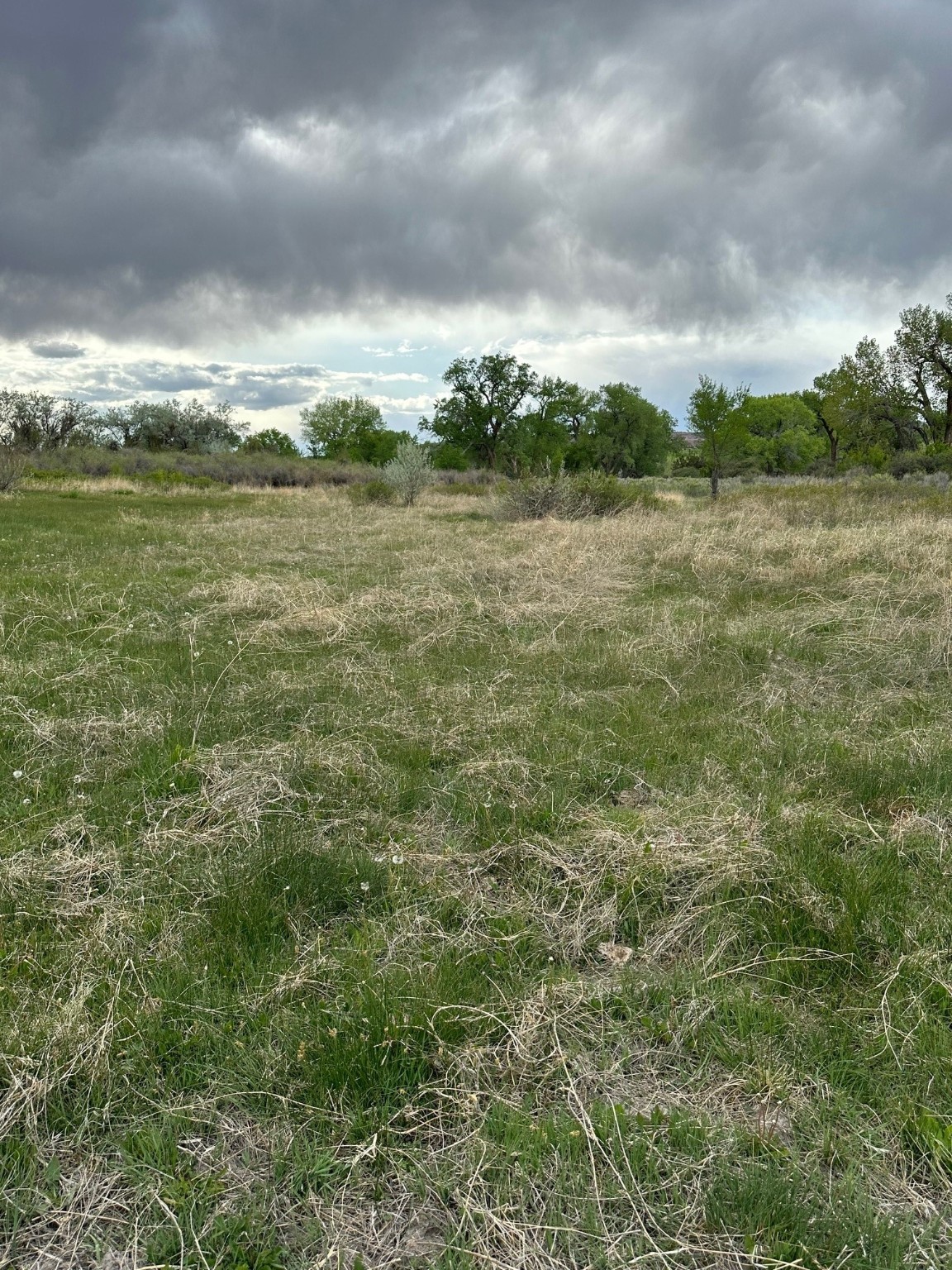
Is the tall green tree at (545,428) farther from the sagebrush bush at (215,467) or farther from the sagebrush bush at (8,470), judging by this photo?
the sagebrush bush at (8,470)

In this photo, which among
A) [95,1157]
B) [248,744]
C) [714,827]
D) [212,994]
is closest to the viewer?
[95,1157]

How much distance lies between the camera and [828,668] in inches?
278

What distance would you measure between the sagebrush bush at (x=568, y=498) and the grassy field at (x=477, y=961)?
669 inches

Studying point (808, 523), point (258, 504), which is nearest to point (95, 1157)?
point (808, 523)

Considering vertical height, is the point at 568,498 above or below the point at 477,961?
above

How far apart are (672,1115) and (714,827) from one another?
1.86 meters

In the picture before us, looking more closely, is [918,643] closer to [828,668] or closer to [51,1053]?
[828,668]

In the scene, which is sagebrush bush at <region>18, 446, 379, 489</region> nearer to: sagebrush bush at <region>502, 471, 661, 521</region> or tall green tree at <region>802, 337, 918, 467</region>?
sagebrush bush at <region>502, 471, 661, 521</region>

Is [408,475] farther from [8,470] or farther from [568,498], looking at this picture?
[8,470]

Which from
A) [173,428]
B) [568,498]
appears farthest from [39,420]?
[568,498]

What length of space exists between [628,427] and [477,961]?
65.7 m

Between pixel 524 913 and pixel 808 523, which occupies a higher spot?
pixel 808 523

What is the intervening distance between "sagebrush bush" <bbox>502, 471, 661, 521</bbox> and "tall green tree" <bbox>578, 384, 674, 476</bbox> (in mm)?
39368

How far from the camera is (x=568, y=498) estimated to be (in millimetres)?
23953
